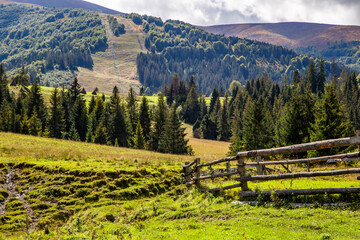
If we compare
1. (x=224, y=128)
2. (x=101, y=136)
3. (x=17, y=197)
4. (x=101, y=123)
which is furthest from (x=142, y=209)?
(x=224, y=128)

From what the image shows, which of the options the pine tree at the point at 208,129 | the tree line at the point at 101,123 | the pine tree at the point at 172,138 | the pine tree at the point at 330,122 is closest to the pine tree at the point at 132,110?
the tree line at the point at 101,123

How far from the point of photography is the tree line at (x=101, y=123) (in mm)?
60312

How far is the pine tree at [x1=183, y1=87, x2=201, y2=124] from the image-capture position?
14494 cm

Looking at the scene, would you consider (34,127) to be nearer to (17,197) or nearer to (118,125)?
(118,125)

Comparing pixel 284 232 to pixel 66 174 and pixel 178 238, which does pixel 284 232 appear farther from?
pixel 66 174

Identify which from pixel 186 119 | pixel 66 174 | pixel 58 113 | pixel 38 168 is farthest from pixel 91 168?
pixel 186 119

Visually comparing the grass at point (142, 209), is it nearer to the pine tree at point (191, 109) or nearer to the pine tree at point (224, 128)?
the pine tree at point (224, 128)

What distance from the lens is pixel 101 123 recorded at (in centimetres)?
6781

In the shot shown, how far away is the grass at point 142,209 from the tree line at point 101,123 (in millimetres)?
35791

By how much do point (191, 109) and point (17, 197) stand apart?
13048cm

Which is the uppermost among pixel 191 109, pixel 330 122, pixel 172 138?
pixel 330 122

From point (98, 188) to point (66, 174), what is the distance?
2936mm

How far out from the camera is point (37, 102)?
76.0 meters

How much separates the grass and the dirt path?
0.61ft
